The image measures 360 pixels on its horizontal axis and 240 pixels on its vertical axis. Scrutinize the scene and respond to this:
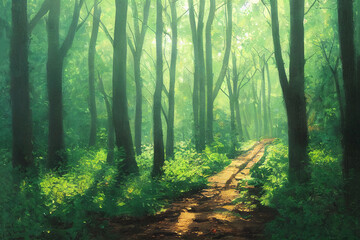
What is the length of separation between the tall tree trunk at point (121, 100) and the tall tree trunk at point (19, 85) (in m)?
2.65

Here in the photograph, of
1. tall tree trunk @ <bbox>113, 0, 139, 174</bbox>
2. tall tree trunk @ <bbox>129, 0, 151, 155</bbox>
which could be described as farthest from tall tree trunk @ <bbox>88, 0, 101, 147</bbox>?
tall tree trunk @ <bbox>113, 0, 139, 174</bbox>

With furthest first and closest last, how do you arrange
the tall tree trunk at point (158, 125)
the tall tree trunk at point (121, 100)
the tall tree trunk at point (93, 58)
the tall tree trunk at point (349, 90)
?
the tall tree trunk at point (93, 58) < the tall tree trunk at point (158, 125) < the tall tree trunk at point (121, 100) < the tall tree trunk at point (349, 90)

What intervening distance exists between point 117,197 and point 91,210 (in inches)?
53.0

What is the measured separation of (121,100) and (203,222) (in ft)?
18.4

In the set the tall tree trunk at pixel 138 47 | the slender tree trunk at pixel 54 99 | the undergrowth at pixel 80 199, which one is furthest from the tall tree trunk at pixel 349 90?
the tall tree trunk at pixel 138 47

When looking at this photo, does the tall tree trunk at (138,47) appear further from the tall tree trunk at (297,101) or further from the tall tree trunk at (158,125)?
the tall tree trunk at (297,101)

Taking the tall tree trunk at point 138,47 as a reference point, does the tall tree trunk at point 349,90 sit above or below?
below

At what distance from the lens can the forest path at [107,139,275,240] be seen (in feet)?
20.6

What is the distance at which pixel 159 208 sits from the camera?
8203mm

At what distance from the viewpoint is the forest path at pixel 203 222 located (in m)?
6.29

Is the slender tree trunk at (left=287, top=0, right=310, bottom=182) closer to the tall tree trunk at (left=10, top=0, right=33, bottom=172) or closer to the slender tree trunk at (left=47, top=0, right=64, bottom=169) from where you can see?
the tall tree trunk at (left=10, top=0, right=33, bottom=172)

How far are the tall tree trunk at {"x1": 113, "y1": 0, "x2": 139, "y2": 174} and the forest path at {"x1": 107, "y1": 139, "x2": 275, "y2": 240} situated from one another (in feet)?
8.30

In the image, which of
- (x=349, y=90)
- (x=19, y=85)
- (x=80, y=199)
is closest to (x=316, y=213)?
(x=349, y=90)

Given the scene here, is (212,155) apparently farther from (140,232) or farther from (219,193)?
(140,232)
